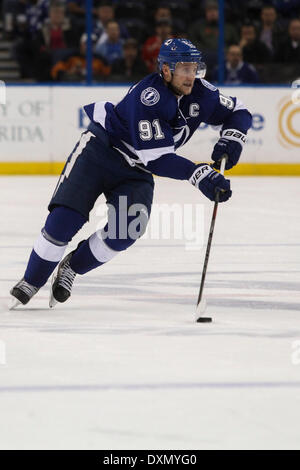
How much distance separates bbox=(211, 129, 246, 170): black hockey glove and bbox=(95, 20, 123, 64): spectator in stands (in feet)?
25.2

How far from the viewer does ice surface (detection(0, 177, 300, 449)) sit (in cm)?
284

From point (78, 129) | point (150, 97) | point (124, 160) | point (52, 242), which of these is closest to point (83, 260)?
point (52, 242)

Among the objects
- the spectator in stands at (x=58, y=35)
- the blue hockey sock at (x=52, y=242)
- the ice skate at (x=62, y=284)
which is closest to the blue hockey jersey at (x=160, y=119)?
the blue hockey sock at (x=52, y=242)

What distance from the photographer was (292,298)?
5027 millimetres

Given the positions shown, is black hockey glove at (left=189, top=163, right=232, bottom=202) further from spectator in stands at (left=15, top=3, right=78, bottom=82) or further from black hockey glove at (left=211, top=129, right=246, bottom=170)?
spectator in stands at (left=15, top=3, right=78, bottom=82)

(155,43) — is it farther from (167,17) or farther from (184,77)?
(184,77)

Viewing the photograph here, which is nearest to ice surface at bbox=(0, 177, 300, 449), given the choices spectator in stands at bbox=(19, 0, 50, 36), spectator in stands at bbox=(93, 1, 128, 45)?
spectator in stands at bbox=(93, 1, 128, 45)

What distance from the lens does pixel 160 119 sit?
4.50 m

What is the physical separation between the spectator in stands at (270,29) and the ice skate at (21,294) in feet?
26.3

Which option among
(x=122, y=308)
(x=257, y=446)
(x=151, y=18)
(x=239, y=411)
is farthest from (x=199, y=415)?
(x=151, y=18)

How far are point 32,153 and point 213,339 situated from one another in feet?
26.6

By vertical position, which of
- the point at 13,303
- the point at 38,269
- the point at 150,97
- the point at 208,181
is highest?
the point at 150,97

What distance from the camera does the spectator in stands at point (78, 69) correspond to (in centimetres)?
1224

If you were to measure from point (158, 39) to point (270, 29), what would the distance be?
118 centimetres
